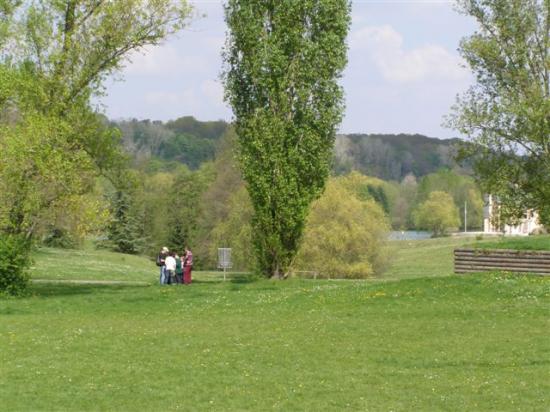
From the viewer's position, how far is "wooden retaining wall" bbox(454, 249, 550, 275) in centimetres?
3247

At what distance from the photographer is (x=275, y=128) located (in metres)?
35.2

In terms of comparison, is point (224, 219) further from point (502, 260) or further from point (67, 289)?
point (502, 260)

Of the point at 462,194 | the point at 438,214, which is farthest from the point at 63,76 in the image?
the point at 462,194

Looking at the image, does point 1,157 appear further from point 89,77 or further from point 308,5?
point 308,5

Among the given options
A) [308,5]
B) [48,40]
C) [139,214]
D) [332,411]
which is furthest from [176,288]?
[139,214]

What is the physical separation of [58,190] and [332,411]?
18740mm

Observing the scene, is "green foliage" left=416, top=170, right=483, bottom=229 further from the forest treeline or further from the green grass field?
the green grass field

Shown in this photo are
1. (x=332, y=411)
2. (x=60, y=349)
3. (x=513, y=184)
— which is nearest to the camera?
(x=332, y=411)

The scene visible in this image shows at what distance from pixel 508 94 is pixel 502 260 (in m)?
7.04

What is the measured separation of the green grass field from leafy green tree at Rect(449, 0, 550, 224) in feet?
26.4

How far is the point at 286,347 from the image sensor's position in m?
19.3

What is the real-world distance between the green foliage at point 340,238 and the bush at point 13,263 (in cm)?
3411

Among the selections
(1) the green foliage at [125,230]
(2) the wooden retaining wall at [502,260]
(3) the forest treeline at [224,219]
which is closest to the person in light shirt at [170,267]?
(3) the forest treeline at [224,219]

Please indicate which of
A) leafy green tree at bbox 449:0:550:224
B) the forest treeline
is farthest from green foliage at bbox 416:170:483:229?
leafy green tree at bbox 449:0:550:224
